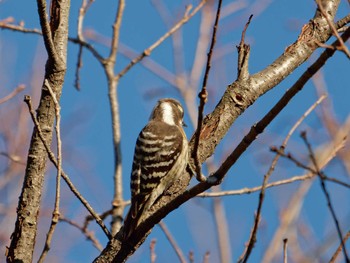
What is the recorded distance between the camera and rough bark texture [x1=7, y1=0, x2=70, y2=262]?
4.04 metres

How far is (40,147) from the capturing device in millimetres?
4191

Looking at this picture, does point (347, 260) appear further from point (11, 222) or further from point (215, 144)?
point (11, 222)

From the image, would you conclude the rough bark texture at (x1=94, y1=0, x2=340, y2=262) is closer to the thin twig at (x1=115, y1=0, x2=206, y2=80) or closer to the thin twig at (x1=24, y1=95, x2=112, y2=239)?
the thin twig at (x1=24, y1=95, x2=112, y2=239)

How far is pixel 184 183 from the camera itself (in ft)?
16.5

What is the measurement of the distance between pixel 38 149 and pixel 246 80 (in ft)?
5.63

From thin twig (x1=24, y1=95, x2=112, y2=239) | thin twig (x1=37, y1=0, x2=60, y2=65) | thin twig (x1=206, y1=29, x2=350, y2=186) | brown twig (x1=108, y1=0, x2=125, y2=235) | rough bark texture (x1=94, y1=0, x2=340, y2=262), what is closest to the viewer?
thin twig (x1=206, y1=29, x2=350, y2=186)

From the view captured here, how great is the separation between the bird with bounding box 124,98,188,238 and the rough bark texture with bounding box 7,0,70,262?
1.18 m

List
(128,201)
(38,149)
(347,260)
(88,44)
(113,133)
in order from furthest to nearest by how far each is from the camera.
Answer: (88,44)
(113,133)
(128,201)
(38,149)
(347,260)

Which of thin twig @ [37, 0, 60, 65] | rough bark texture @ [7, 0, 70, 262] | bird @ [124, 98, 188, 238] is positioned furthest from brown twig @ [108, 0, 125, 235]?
thin twig @ [37, 0, 60, 65]

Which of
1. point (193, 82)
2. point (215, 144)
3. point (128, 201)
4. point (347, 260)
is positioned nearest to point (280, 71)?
point (215, 144)

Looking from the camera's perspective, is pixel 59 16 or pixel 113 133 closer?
pixel 59 16

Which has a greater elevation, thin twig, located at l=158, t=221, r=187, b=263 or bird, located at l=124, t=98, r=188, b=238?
bird, located at l=124, t=98, r=188, b=238

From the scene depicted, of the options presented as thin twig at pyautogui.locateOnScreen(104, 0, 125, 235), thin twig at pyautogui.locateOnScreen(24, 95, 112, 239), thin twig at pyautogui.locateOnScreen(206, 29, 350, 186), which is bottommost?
thin twig at pyautogui.locateOnScreen(206, 29, 350, 186)

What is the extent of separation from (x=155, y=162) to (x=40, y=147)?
6.64ft
